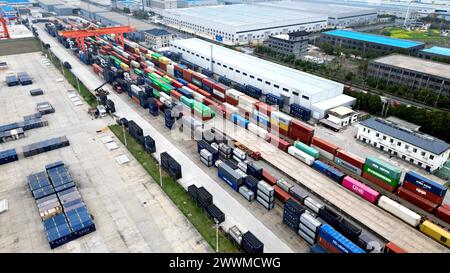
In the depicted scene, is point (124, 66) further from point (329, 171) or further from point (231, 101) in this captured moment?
point (329, 171)

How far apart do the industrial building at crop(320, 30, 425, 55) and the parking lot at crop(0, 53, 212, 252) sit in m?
99.5

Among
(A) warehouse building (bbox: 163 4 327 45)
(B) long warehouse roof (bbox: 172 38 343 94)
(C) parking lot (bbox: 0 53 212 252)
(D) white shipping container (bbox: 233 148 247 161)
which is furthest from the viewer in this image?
(A) warehouse building (bbox: 163 4 327 45)

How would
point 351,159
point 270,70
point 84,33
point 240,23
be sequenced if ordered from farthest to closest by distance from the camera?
point 240,23
point 84,33
point 270,70
point 351,159

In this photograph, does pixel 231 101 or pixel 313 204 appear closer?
pixel 313 204

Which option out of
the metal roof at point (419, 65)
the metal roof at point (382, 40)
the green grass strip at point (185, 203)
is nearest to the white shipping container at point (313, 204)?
the green grass strip at point (185, 203)

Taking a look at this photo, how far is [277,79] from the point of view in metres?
72.8

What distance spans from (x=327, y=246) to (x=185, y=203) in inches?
746

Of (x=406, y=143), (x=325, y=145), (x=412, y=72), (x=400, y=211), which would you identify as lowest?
(x=400, y=211)

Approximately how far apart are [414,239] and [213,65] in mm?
71080

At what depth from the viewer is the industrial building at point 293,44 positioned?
107m

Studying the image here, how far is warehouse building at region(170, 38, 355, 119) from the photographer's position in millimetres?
66062

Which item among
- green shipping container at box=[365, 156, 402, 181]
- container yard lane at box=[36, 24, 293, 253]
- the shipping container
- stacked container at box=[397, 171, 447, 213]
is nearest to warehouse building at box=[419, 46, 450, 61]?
green shipping container at box=[365, 156, 402, 181]

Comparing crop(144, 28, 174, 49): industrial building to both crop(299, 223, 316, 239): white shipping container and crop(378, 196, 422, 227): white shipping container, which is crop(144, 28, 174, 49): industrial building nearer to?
crop(299, 223, 316, 239): white shipping container

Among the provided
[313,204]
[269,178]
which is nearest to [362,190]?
[313,204]
